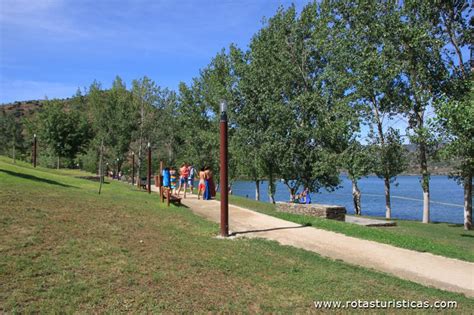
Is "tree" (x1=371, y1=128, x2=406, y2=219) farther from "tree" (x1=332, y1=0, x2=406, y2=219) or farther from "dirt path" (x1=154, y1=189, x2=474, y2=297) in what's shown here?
"dirt path" (x1=154, y1=189, x2=474, y2=297)

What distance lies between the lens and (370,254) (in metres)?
8.44

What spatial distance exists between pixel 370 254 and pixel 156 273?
15.5 feet

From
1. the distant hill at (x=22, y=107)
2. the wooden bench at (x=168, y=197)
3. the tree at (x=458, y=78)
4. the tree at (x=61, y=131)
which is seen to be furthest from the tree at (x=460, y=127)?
the distant hill at (x=22, y=107)

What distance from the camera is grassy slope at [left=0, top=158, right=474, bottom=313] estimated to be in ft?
16.2

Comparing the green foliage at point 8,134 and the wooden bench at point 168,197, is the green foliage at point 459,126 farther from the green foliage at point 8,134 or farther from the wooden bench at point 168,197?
the green foliage at point 8,134

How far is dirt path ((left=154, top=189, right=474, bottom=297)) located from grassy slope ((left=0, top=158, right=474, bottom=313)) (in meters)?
0.68

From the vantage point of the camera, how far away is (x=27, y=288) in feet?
16.2

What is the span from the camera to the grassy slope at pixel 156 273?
4934mm

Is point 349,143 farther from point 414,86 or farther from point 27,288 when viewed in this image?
point 27,288

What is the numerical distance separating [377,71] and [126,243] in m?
16.9

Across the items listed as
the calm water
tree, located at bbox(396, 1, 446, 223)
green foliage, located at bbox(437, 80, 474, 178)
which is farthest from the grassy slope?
the calm water

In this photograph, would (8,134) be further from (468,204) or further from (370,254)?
(370,254)

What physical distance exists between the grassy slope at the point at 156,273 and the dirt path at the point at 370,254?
2.23ft

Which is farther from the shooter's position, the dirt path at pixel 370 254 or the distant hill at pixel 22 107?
the distant hill at pixel 22 107
